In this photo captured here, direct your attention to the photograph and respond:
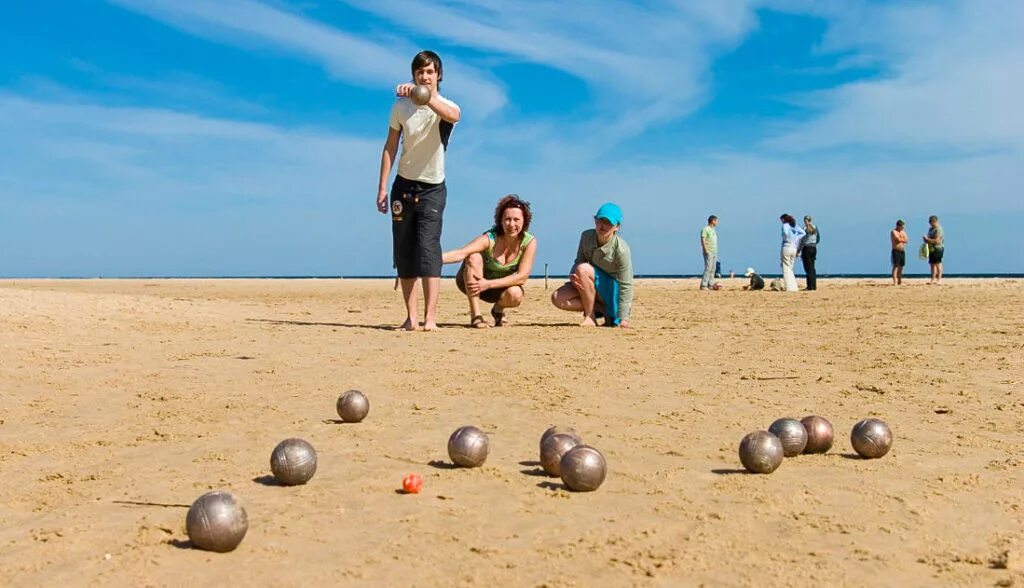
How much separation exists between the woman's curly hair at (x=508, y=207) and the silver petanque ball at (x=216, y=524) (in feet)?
23.6

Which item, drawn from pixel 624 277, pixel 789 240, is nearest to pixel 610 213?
pixel 624 277

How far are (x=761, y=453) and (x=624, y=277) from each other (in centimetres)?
635

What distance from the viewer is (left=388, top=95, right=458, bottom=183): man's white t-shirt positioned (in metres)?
9.03

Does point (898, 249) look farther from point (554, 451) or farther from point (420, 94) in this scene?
point (554, 451)

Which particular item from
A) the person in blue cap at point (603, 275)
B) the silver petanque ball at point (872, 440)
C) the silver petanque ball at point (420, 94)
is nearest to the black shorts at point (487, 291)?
the person in blue cap at point (603, 275)

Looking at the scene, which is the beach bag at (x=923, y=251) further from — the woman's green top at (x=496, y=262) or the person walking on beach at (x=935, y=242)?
the woman's green top at (x=496, y=262)

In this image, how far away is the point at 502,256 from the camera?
33.0ft

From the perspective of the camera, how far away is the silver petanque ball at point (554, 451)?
3.83 metres

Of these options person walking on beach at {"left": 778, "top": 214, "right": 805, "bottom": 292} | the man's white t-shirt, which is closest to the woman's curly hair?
the man's white t-shirt

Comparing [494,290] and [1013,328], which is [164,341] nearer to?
[494,290]

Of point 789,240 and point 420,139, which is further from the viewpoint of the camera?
point 789,240

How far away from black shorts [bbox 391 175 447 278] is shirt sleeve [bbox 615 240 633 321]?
6.82 ft

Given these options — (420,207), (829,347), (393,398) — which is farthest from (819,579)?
(420,207)

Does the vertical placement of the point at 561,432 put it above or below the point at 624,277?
below
